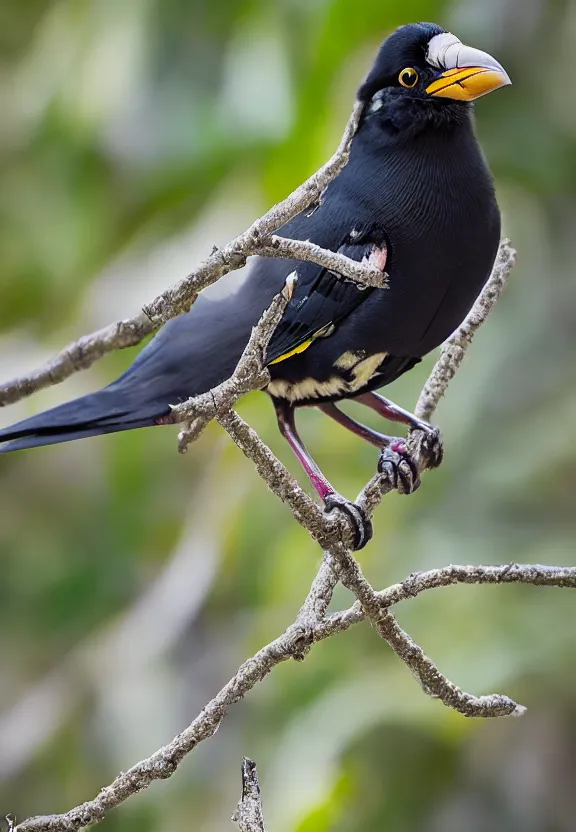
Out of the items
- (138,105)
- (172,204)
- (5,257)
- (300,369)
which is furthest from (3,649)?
(300,369)

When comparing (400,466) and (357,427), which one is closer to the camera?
(400,466)

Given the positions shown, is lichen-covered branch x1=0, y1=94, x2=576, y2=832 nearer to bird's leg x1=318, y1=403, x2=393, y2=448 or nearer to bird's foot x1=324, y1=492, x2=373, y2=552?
bird's foot x1=324, y1=492, x2=373, y2=552

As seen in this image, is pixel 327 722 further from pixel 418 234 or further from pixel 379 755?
pixel 418 234

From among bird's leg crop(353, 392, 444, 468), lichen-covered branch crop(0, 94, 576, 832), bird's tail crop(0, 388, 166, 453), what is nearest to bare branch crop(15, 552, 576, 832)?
lichen-covered branch crop(0, 94, 576, 832)

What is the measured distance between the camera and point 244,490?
291cm

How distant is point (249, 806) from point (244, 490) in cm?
211

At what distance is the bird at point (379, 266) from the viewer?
1.07m

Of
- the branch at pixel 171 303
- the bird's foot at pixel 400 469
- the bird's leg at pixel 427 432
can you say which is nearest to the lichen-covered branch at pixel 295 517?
the branch at pixel 171 303

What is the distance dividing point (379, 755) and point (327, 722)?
15 centimetres

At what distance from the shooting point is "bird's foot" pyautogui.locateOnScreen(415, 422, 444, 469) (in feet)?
4.22

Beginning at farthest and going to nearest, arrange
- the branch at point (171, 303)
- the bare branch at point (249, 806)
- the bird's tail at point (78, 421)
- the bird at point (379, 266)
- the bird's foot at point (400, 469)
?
1. the bird's foot at point (400, 469)
2. the bird at point (379, 266)
3. the bird's tail at point (78, 421)
4. the bare branch at point (249, 806)
5. the branch at point (171, 303)

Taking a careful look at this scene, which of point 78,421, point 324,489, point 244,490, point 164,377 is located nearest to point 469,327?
point 324,489

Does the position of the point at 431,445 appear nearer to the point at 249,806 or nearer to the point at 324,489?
the point at 324,489

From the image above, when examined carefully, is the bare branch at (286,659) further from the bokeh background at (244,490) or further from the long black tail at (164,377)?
the bokeh background at (244,490)
